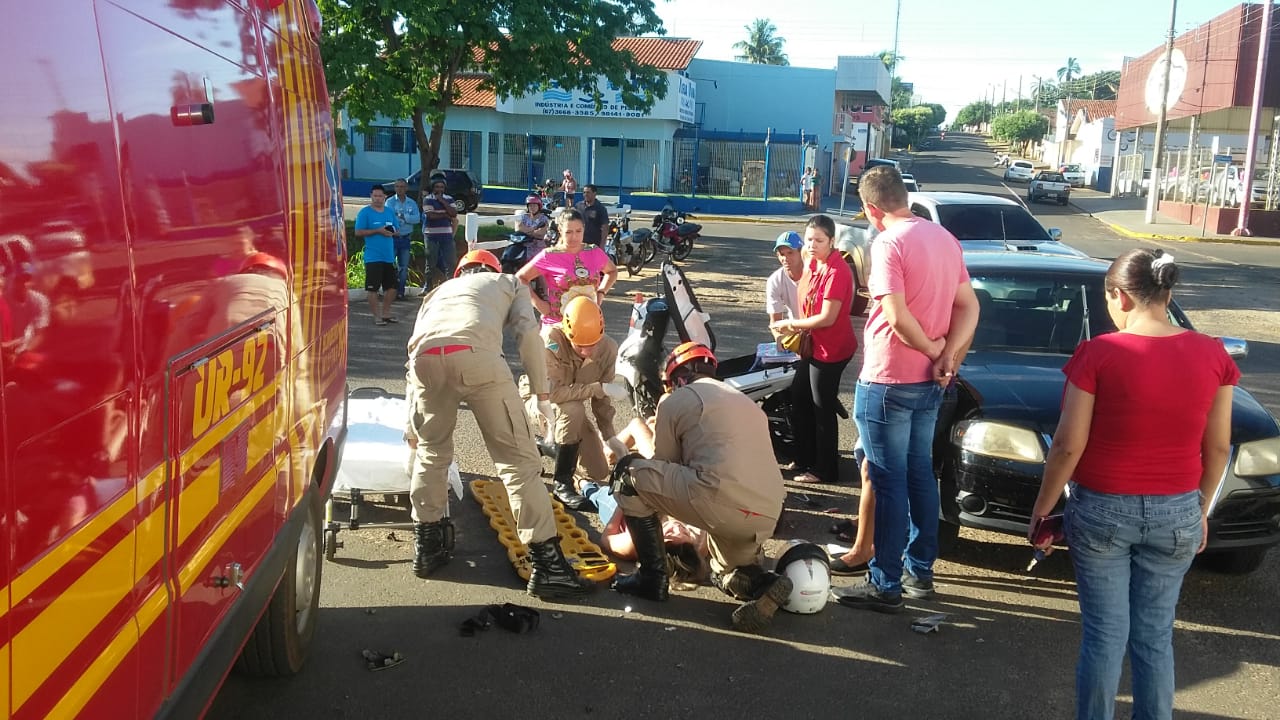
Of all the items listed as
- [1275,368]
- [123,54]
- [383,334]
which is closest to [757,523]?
[123,54]

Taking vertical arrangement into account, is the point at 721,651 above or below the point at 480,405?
below

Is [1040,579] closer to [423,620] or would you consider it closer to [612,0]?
[423,620]

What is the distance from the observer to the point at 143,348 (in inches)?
90.2

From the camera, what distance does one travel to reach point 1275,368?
39.2 ft

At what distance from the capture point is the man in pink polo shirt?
5059 mm

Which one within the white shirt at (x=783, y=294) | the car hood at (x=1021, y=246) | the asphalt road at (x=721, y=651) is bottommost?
the asphalt road at (x=721, y=651)

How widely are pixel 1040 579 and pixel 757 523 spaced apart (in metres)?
1.82

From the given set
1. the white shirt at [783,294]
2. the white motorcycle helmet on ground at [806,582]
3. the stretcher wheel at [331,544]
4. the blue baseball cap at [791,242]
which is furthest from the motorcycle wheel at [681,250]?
the white motorcycle helmet on ground at [806,582]

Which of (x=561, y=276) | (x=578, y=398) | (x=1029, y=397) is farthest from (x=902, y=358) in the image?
(x=561, y=276)

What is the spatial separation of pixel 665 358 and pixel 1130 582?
4619 millimetres

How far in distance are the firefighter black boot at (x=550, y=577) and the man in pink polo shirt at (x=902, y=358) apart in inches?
56.1

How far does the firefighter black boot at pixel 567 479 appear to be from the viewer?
683 centimetres

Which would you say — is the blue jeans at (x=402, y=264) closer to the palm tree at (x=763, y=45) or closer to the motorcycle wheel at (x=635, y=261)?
the motorcycle wheel at (x=635, y=261)

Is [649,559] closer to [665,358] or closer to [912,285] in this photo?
[912,285]
